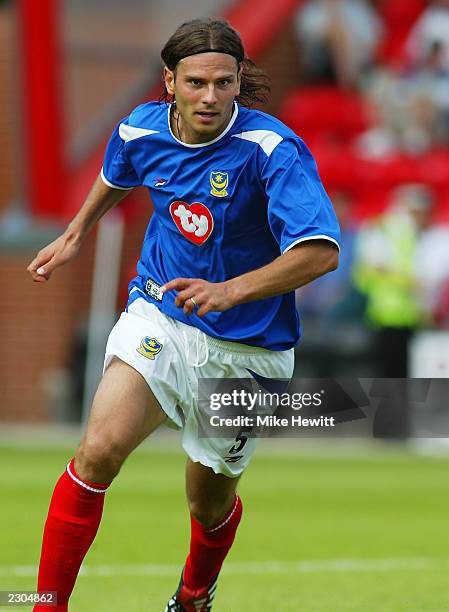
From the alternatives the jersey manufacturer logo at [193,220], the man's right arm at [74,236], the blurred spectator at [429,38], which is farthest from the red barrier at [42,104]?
the jersey manufacturer logo at [193,220]

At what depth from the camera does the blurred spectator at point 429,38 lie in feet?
67.5

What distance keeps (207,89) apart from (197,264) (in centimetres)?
70

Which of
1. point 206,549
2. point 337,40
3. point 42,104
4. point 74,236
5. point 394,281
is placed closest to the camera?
point 74,236

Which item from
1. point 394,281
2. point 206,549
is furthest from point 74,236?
point 394,281

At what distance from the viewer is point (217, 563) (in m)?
6.48

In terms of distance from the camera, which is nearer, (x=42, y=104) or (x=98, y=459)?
(x=98, y=459)

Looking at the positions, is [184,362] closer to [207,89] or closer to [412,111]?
[207,89]

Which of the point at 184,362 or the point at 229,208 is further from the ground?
the point at 229,208

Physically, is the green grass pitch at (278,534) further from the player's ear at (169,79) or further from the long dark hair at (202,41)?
the long dark hair at (202,41)

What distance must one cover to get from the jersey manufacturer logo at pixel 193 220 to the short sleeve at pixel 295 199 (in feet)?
0.90

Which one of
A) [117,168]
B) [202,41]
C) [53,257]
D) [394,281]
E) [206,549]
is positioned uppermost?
[202,41]

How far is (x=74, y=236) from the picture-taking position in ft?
20.4

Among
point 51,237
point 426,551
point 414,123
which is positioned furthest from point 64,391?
point 426,551

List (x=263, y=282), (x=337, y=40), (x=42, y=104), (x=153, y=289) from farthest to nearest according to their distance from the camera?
(x=337, y=40) < (x=42, y=104) < (x=153, y=289) < (x=263, y=282)
